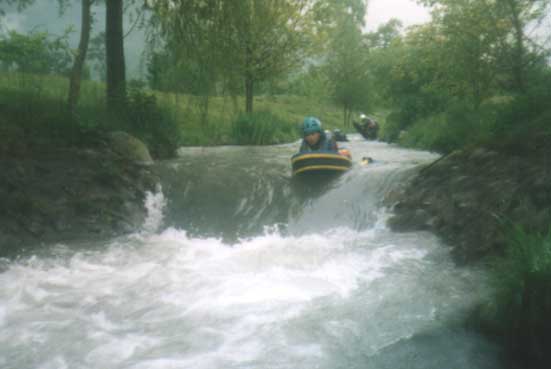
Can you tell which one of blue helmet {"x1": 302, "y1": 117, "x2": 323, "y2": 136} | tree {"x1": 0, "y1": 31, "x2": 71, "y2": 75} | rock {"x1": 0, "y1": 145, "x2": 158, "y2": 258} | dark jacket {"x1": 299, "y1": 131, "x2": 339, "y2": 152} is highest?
tree {"x1": 0, "y1": 31, "x2": 71, "y2": 75}

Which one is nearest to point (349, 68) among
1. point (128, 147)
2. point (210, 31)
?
point (210, 31)

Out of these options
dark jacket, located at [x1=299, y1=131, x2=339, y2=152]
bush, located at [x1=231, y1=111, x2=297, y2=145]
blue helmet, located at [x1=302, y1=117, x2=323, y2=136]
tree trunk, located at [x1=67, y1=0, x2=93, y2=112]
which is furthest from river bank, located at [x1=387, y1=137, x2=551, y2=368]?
bush, located at [x1=231, y1=111, x2=297, y2=145]

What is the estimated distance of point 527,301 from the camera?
2959 mm

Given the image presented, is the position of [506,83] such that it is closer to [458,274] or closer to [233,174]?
[233,174]

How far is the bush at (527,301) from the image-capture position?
288 cm

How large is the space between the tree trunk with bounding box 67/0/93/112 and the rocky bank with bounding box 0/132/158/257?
285 centimetres

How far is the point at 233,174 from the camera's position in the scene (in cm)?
915

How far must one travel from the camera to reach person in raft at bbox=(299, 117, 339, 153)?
29.5 ft

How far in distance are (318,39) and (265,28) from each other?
321 cm

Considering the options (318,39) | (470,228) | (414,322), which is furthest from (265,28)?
(414,322)

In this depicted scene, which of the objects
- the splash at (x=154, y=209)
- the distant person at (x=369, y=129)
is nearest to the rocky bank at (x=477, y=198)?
the splash at (x=154, y=209)

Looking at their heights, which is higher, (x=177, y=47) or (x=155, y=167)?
(x=177, y=47)

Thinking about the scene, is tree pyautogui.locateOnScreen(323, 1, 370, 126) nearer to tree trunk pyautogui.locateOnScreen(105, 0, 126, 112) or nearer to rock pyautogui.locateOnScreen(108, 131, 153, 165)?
tree trunk pyautogui.locateOnScreen(105, 0, 126, 112)

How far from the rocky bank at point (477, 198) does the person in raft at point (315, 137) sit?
2085mm
